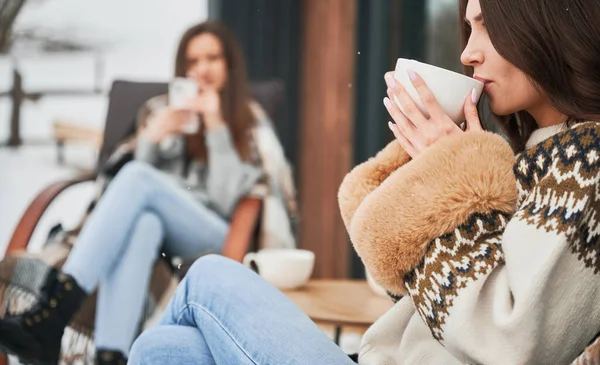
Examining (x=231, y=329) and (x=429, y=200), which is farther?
(x=231, y=329)

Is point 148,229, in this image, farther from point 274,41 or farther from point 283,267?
point 274,41

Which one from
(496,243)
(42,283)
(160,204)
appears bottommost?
(42,283)

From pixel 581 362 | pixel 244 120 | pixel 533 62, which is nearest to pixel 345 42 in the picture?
pixel 244 120

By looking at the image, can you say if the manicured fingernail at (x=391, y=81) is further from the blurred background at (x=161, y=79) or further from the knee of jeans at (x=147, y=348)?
the blurred background at (x=161, y=79)

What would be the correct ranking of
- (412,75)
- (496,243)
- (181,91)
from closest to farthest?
(496,243) < (412,75) < (181,91)

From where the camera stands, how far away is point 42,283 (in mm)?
1834

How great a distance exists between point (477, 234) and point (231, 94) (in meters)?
1.96

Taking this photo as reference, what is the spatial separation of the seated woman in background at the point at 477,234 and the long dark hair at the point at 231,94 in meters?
1.60

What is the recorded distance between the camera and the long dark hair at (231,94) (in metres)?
2.54

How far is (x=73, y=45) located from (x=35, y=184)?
602 millimetres

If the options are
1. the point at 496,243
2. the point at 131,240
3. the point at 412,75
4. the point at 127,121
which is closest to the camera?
the point at 496,243

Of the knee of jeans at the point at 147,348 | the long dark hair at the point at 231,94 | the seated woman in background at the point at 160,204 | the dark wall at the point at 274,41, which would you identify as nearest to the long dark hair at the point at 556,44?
the knee of jeans at the point at 147,348

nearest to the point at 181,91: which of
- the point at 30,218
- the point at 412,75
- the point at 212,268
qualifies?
the point at 30,218

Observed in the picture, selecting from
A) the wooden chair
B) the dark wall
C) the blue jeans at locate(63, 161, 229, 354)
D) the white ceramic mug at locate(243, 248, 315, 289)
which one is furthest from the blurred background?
the white ceramic mug at locate(243, 248, 315, 289)
